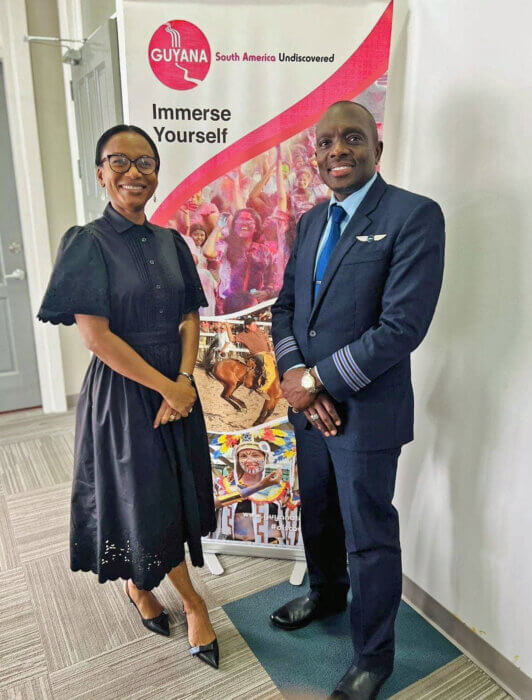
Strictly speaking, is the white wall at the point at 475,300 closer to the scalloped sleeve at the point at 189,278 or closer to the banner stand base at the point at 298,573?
the banner stand base at the point at 298,573

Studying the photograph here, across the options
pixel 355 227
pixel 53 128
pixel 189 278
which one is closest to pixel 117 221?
pixel 189 278

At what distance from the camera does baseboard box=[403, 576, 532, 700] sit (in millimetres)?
1485

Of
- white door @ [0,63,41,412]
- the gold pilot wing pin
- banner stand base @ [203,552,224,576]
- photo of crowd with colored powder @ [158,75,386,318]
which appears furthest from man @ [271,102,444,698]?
white door @ [0,63,41,412]

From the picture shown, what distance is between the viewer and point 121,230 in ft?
4.58

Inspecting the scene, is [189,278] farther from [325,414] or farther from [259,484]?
[259,484]

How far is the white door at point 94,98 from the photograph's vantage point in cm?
217

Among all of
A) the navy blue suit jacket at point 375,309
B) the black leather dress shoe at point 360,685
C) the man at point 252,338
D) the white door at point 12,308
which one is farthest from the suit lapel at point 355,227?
the white door at point 12,308

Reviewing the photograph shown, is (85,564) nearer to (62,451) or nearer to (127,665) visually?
(127,665)

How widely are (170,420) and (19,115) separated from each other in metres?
2.70

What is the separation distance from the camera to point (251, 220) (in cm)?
177

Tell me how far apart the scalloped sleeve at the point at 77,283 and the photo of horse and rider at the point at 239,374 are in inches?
23.5

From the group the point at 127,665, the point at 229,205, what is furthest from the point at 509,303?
the point at 127,665

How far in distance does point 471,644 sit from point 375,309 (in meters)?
1.16

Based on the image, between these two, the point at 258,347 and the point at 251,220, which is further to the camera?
the point at 258,347
